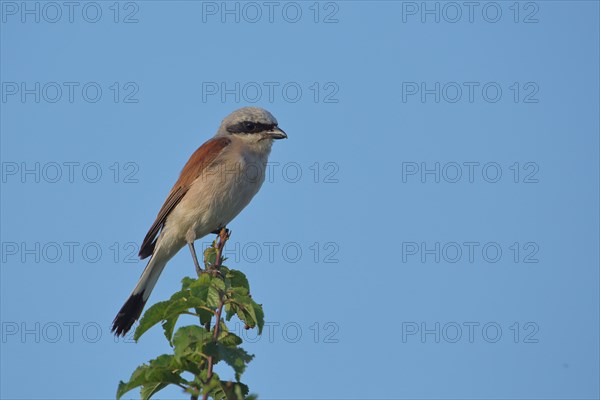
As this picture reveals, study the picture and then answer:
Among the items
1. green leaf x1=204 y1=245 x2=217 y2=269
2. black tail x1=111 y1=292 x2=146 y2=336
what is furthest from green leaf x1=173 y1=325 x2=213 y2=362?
black tail x1=111 y1=292 x2=146 y2=336

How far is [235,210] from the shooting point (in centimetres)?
634

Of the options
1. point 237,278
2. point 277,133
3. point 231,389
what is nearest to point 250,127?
point 277,133

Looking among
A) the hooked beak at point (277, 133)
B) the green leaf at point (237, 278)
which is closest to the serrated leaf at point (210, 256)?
the green leaf at point (237, 278)

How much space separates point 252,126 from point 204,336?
3.82 meters

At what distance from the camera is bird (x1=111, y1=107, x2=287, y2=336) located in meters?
6.22

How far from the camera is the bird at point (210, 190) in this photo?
622 centimetres

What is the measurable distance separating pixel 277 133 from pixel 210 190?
814mm

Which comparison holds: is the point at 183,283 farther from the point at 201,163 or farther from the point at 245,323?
the point at 201,163

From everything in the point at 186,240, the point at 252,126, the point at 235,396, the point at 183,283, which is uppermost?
the point at 252,126

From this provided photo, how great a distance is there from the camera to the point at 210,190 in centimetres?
622

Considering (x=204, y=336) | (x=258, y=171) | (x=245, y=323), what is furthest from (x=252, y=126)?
(x=204, y=336)

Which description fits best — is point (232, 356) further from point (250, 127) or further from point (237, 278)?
point (250, 127)

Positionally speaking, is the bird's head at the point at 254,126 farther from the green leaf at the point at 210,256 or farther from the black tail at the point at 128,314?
the green leaf at the point at 210,256

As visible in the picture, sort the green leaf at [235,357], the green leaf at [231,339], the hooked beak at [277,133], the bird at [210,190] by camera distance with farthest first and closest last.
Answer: the hooked beak at [277,133] → the bird at [210,190] → the green leaf at [231,339] → the green leaf at [235,357]
